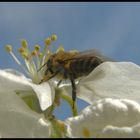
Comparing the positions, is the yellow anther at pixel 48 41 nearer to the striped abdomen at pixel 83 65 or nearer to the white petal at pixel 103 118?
the striped abdomen at pixel 83 65

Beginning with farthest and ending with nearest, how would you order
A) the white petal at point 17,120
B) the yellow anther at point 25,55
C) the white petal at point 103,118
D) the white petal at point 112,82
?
the yellow anther at point 25,55 → the white petal at point 112,82 → the white petal at point 17,120 → the white petal at point 103,118

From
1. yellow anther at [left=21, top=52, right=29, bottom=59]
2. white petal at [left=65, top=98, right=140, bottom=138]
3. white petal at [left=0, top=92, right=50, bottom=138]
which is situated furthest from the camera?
yellow anther at [left=21, top=52, right=29, bottom=59]

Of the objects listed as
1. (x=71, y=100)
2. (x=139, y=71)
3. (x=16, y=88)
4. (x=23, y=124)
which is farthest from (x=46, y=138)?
(x=139, y=71)

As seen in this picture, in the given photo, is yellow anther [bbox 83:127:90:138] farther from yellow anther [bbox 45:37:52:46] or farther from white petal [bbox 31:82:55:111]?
yellow anther [bbox 45:37:52:46]

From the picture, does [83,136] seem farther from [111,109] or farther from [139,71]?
[139,71]

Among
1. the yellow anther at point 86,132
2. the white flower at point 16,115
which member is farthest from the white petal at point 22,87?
the yellow anther at point 86,132

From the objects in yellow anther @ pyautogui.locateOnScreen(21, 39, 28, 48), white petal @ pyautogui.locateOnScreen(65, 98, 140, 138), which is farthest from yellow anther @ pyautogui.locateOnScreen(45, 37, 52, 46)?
white petal @ pyautogui.locateOnScreen(65, 98, 140, 138)
